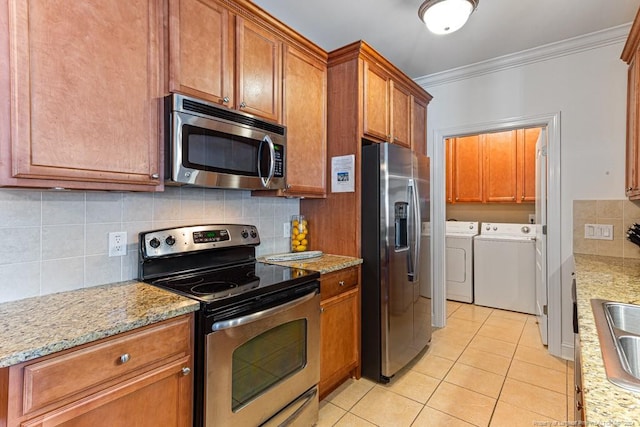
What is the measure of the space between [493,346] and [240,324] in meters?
2.44

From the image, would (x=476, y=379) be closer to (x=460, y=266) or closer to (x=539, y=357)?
(x=539, y=357)

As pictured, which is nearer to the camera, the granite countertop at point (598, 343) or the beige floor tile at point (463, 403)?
the granite countertop at point (598, 343)

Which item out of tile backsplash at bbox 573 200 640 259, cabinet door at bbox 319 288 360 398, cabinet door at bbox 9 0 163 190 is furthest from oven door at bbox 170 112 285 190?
tile backsplash at bbox 573 200 640 259

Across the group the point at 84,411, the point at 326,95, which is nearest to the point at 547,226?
the point at 326,95

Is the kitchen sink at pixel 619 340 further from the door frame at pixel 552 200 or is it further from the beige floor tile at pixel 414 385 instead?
the door frame at pixel 552 200

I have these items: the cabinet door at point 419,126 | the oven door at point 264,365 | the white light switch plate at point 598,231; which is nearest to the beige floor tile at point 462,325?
the white light switch plate at point 598,231

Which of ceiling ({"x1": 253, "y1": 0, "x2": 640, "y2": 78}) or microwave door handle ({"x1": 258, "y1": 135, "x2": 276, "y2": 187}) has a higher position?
ceiling ({"x1": 253, "y1": 0, "x2": 640, "y2": 78})

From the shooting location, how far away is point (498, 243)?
3.79 meters

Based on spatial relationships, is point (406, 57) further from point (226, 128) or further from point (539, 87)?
point (226, 128)

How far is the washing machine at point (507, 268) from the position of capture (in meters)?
3.60

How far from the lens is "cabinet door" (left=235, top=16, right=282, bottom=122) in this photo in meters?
1.77

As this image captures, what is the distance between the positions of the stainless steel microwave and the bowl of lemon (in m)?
0.59

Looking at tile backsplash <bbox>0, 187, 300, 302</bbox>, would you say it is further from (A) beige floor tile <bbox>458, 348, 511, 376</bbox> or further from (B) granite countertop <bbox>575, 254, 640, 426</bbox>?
(A) beige floor tile <bbox>458, 348, 511, 376</bbox>

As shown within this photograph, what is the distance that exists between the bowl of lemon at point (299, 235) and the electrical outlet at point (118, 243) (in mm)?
1171
